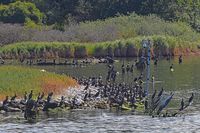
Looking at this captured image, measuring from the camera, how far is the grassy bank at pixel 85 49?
123 meters

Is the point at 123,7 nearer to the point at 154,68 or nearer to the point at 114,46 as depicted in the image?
the point at 114,46

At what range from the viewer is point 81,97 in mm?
60875

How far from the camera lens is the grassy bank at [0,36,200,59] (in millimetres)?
123312

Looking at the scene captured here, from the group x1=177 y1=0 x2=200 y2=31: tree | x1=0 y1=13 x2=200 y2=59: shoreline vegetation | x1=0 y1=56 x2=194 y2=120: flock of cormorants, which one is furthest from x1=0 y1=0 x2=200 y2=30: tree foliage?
x1=0 y1=56 x2=194 y2=120: flock of cormorants

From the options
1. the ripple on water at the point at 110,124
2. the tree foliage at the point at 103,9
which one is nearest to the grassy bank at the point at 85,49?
the tree foliage at the point at 103,9

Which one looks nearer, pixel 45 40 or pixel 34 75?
pixel 34 75

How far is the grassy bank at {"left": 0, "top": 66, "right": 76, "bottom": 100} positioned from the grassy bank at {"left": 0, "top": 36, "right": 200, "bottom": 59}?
5339cm

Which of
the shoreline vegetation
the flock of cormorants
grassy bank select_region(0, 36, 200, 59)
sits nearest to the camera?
the flock of cormorants

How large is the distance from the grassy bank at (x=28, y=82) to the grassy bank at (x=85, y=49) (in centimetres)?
5339

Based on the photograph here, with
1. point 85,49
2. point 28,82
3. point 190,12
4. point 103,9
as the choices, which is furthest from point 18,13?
point 28,82

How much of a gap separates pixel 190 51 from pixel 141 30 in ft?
38.0

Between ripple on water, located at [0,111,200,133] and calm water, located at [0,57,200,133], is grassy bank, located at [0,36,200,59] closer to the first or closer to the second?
calm water, located at [0,57,200,133]

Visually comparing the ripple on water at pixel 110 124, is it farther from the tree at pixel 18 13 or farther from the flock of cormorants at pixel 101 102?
the tree at pixel 18 13

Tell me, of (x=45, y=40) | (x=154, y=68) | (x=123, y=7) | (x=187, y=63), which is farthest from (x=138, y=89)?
(x=123, y=7)
